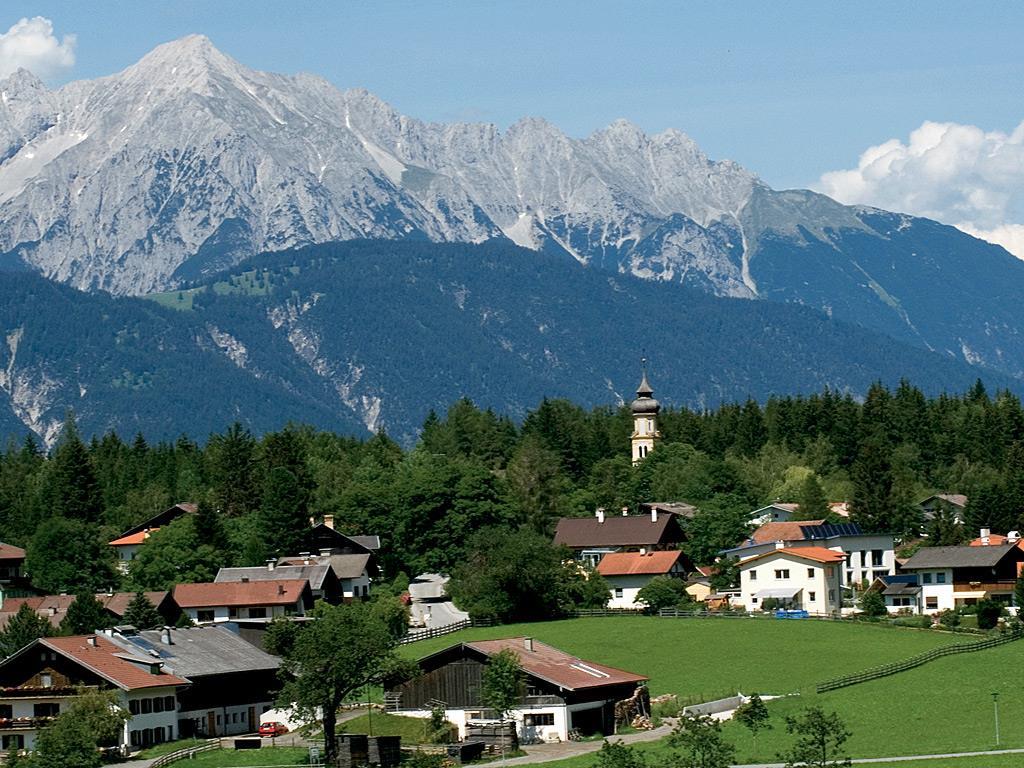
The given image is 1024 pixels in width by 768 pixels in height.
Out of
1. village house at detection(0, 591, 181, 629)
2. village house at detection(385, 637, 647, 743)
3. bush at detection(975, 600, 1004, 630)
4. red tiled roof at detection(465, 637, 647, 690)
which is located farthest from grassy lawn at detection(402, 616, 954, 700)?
village house at detection(0, 591, 181, 629)

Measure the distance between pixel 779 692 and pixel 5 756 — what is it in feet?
106

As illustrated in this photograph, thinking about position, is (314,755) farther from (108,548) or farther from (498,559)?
(108,548)

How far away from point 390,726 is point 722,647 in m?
25.2

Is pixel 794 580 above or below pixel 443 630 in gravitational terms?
above

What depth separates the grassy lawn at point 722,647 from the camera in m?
99.2

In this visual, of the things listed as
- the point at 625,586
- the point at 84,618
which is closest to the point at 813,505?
the point at 625,586

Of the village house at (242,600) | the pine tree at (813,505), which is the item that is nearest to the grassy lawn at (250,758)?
the village house at (242,600)

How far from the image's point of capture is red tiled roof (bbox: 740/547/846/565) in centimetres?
13300

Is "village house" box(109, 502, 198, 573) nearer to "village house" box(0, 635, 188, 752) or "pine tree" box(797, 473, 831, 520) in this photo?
"pine tree" box(797, 473, 831, 520)

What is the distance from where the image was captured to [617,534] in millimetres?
152750

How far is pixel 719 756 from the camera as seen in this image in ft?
224

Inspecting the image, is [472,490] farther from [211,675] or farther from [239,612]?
[211,675]

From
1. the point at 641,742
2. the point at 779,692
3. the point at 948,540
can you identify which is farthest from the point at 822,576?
the point at 641,742

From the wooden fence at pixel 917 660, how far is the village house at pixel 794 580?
22.8m
